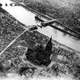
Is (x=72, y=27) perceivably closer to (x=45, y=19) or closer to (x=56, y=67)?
(x=45, y=19)

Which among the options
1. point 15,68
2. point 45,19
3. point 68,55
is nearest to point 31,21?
point 45,19

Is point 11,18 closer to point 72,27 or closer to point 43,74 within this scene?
point 72,27

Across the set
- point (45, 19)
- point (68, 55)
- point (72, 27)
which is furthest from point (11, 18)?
point (68, 55)

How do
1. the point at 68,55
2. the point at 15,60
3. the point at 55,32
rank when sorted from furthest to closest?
the point at 55,32 → the point at 68,55 → the point at 15,60

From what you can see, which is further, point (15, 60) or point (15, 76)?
point (15, 60)

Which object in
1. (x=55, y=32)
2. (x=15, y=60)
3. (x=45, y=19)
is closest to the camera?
(x=15, y=60)

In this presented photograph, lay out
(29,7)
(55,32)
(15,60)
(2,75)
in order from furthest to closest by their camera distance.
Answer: (29,7) < (55,32) < (15,60) < (2,75)
